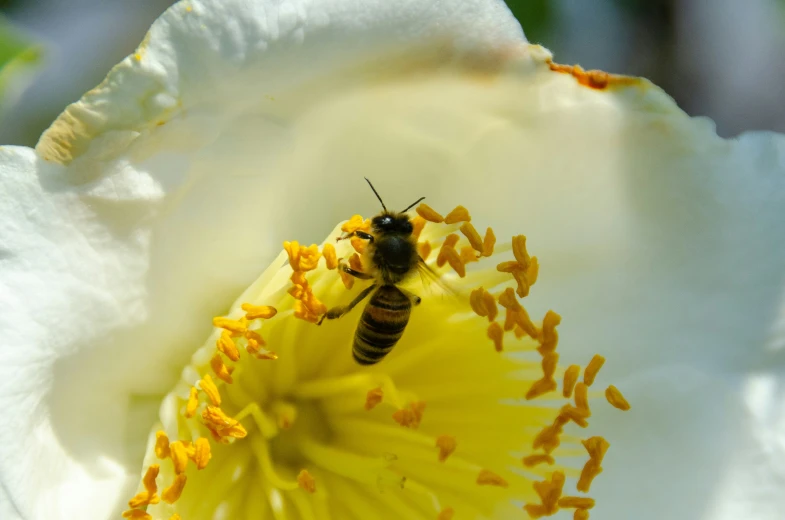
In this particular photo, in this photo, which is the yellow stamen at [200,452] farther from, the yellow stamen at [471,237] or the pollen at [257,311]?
the yellow stamen at [471,237]

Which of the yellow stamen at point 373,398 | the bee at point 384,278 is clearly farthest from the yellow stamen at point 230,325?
the yellow stamen at point 373,398

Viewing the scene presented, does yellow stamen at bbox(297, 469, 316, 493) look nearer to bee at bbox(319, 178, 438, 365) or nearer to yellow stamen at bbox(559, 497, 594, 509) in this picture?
bee at bbox(319, 178, 438, 365)

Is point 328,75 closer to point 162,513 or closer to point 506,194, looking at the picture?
point 506,194

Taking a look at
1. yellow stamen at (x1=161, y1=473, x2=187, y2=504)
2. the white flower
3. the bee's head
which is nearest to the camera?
the white flower

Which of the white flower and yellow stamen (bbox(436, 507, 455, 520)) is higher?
the white flower

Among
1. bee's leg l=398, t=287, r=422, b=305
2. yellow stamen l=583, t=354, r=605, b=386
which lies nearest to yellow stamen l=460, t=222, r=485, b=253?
bee's leg l=398, t=287, r=422, b=305

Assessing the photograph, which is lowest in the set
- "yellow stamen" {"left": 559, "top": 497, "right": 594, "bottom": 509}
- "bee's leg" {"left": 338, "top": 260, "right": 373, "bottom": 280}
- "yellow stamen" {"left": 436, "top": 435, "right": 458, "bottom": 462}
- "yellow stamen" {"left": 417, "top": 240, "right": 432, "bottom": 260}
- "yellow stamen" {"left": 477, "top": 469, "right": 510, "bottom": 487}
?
"yellow stamen" {"left": 559, "top": 497, "right": 594, "bottom": 509}

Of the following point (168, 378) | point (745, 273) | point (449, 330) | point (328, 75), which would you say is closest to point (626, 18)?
point (745, 273)
